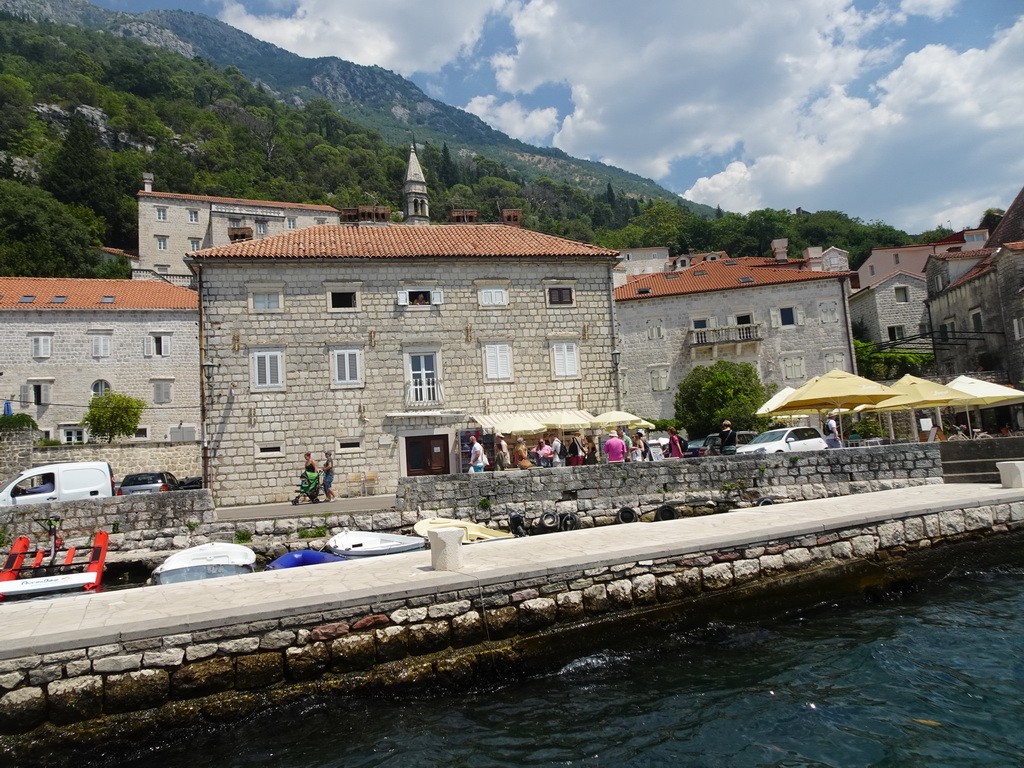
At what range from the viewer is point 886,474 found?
59.8 feet

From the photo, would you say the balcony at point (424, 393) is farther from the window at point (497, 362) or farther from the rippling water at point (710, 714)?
the rippling water at point (710, 714)

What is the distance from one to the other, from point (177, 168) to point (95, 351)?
50.1 m

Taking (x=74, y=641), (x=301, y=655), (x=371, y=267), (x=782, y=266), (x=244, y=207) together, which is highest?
(x=244, y=207)

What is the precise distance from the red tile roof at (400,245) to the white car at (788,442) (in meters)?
9.29

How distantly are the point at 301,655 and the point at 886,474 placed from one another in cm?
1653

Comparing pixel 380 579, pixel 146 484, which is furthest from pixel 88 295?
pixel 380 579

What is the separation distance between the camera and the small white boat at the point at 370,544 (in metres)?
14.0

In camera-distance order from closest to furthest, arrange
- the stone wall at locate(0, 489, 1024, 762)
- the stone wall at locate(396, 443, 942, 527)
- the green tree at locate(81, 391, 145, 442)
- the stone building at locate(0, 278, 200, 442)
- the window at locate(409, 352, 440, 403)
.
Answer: the stone wall at locate(0, 489, 1024, 762) < the stone wall at locate(396, 443, 942, 527) < the window at locate(409, 352, 440, 403) < the green tree at locate(81, 391, 145, 442) < the stone building at locate(0, 278, 200, 442)

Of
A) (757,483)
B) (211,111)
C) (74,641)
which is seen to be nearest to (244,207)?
(211,111)

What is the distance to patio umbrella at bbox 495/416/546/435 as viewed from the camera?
2212 cm

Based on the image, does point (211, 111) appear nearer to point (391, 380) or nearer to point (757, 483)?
point (391, 380)

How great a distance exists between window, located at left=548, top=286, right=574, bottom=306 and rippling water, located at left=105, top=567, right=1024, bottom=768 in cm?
1782

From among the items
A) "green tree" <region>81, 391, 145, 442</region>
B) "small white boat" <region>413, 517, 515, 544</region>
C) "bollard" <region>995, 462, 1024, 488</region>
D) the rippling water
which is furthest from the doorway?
"green tree" <region>81, 391, 145, 442</region>

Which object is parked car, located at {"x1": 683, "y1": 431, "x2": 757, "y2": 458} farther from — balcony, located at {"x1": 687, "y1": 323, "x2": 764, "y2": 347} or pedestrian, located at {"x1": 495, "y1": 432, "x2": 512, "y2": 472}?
balcony, located at {"x1": 687, "y1": 323, "x2": 764, "y2": 347}
